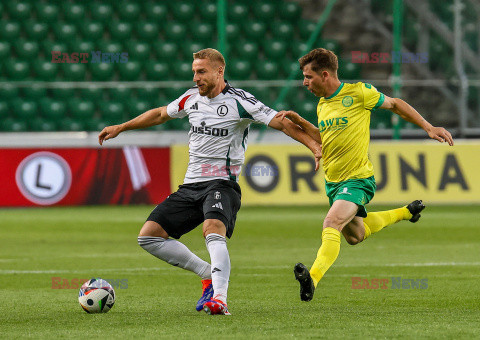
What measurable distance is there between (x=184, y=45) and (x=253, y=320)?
16.7 m

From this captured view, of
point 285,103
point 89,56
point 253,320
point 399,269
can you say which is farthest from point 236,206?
point 89,56

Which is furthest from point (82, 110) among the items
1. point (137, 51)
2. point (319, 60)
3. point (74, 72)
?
point (319, 60)

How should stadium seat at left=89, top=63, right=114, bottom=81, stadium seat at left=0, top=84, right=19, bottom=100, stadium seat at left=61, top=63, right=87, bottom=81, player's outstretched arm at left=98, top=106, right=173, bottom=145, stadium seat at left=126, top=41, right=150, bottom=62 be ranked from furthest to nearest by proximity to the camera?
stadium seat at left=126, top=41, right=150, bottom=62 < stadium seat at left=89, top=63, right=114, bottom=81 < stadium seat at left=61, top=63, right=87, bottom=81 < stadium seat at left=0, top=84, right=19, bottom=100 < player's outstretched arm at left=98, top=106, right=173, bottom=145

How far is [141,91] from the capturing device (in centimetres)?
1978

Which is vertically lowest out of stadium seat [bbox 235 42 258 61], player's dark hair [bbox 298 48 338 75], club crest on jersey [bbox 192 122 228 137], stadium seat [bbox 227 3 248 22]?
club crest on jersey [bbox 192 122 228 137]

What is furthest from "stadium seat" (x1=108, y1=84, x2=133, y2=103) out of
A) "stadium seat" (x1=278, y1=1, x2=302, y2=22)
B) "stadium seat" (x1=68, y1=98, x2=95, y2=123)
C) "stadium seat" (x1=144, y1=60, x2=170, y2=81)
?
"stadium seat" (x1=278, y1=1, x2=302, y2=22)

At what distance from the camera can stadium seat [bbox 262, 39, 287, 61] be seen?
2234 centimetres

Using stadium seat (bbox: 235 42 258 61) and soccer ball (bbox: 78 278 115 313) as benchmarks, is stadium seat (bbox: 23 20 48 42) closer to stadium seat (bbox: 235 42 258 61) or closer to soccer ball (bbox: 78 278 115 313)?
stadium seat (bbox: 235 42 258 61)

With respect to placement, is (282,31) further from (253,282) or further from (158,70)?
(253,282)

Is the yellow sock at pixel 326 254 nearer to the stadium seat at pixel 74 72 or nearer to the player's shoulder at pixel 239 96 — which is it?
the player's shoulder at pixel 239 96

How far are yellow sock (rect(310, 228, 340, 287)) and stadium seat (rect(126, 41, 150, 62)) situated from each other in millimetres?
15670

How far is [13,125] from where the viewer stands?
20.3 metres

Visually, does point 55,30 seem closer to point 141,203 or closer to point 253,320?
point 141,203

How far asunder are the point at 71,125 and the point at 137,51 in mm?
2779
